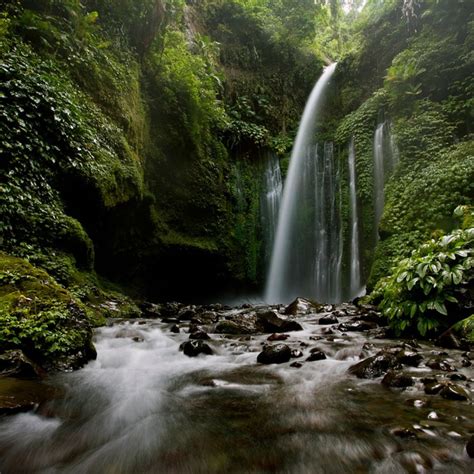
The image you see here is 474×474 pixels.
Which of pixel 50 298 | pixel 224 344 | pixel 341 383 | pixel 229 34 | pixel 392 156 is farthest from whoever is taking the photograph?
pixel 229 34

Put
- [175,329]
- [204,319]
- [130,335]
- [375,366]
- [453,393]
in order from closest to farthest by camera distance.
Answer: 1. [453,393]
2. [375,366]
3. [130,335]
4. [175,329]
5. [204,319]

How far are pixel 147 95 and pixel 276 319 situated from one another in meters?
8.13

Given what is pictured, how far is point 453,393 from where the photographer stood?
2371mm

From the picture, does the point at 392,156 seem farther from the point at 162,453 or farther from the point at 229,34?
the point at 162,453

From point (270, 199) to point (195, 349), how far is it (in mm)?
10672

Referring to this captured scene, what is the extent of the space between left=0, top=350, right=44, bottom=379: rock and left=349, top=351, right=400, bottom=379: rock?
9.37 ft

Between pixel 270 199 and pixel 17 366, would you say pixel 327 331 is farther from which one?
pixel 270 199

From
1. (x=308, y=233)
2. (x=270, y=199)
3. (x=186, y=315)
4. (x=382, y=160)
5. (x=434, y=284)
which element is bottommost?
(x=186, y=315)

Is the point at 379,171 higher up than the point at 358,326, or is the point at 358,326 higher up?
the point at 379,171

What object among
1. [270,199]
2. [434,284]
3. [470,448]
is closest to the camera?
[470,448]

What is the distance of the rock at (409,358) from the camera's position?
3.20 m

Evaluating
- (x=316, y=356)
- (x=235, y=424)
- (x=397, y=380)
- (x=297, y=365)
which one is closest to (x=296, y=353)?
(x=316, y=356)

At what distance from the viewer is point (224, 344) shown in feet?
14.8

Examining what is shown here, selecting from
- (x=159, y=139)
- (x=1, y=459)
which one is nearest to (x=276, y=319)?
(x=1, y=459)
